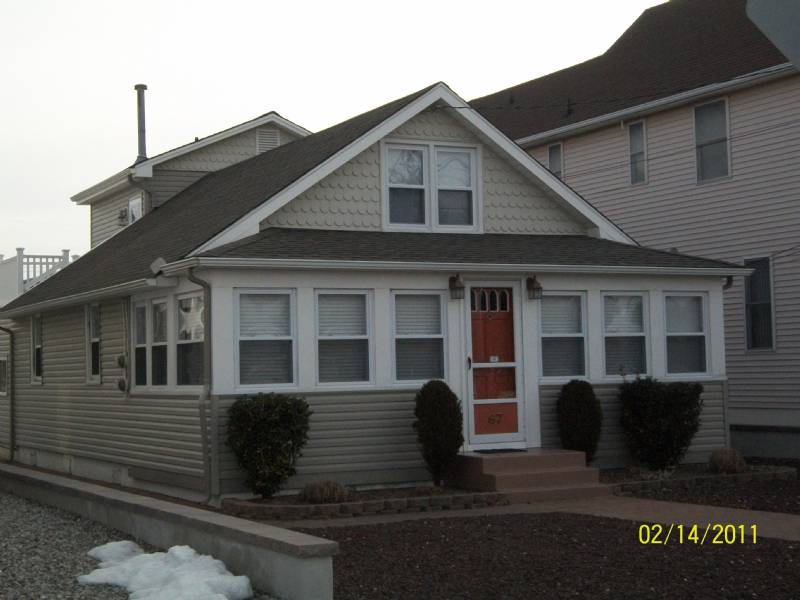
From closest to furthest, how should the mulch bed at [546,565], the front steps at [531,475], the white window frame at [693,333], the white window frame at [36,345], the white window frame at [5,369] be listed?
the mulch bed at [546,565] < the front steps at [531,475] < the white window frame at [693,333] < the white window frame at [36,345] < the white window frame at [5,369]

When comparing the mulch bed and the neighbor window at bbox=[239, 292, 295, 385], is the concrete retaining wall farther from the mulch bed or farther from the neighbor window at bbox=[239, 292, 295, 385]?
the neighbor window at bbox=[239, 292, 295, 385]

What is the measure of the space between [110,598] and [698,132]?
1560cm

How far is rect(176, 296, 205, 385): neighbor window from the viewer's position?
43.9ft

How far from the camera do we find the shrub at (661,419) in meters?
14.4

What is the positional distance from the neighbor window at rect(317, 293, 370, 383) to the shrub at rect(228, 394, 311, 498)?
1.10 metres

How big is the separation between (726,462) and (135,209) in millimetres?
12905

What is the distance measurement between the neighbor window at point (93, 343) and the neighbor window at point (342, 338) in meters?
5.56

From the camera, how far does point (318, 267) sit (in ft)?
42.7

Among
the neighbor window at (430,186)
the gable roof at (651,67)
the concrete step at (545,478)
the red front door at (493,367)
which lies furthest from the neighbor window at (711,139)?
the concrete step at (545,478)

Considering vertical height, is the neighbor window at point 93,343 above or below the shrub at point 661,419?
above

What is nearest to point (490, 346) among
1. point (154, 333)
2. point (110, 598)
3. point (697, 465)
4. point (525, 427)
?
point (525, 427)

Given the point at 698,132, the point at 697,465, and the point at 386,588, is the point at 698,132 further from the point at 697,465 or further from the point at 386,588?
the point at 386,588

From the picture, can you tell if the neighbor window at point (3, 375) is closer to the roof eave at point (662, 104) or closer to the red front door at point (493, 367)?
the roof eave at point (662, 104)

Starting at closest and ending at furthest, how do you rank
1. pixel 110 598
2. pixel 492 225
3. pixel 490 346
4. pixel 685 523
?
pixel 110 598 → pixel 685 523 → pixel 490 346 → pixel 492 225
